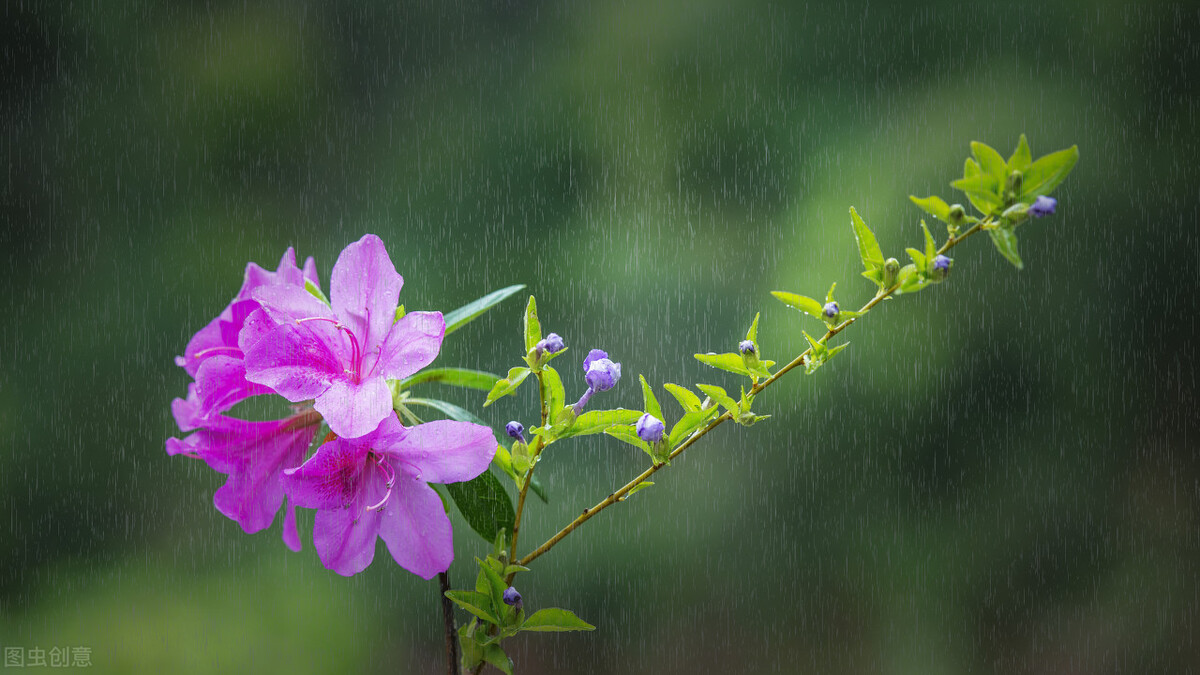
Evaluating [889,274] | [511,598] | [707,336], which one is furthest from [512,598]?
[707,336]

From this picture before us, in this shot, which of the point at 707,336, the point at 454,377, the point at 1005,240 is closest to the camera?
the point at 1005,240

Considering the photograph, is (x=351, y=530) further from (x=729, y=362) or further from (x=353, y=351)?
(x=729, y=362)

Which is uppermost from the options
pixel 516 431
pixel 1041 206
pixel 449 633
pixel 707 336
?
pixel 1041 206

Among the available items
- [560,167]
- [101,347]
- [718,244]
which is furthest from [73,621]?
[718,244]

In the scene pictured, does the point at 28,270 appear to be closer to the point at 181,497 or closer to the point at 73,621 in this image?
the point at 181,497

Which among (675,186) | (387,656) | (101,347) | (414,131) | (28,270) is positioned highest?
(414,131)

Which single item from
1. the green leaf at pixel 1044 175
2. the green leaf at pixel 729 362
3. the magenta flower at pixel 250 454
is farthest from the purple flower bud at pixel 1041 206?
the magenta flower at pixel 250 454

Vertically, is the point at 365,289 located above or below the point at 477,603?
above

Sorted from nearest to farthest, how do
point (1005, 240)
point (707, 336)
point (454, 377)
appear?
point (1005, 240)
point (454, 377)
point (707, 336)

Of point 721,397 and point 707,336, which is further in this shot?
point 707,336
